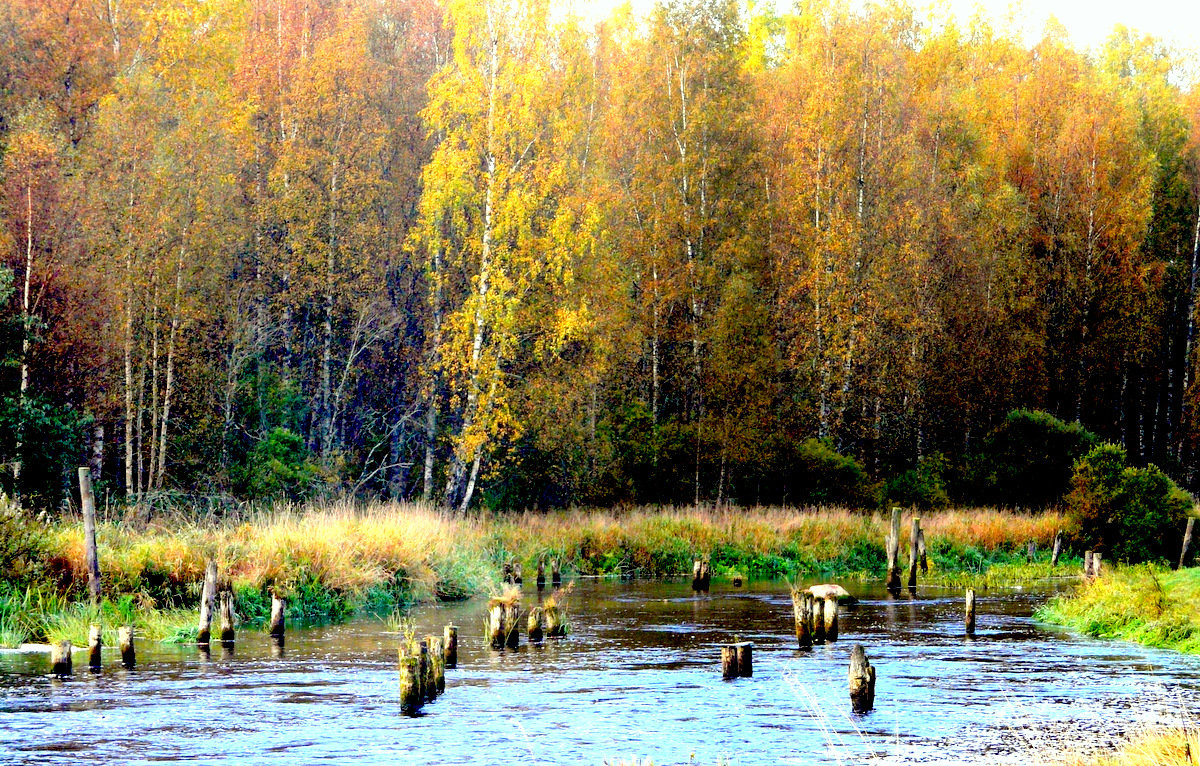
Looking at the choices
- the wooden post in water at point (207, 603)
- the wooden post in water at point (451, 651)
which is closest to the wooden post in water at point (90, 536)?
the wooden post in water at point (207, 603)

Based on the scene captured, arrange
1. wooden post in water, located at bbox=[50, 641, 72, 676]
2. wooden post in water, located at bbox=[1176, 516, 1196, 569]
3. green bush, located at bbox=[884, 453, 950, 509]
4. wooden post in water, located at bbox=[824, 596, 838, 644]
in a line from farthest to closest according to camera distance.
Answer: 1. green bush, located at bbox=[884, 453, 950, 509]
2. wooden post in water, located at bbox=[1176, 516, 1196, 569]
3. wooden post in water, located at bbox=[824, 596, 838, 644]
4. wooden post in water, located at bbox=[50, 641, 72, 676]

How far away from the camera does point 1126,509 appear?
39.9 metres

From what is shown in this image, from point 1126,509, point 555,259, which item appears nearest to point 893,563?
point 1126,509

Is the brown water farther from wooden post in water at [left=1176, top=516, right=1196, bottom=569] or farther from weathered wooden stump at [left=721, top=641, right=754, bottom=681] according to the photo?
wooden post in water at [left=1176, top=516, right=1196, bottom=569]

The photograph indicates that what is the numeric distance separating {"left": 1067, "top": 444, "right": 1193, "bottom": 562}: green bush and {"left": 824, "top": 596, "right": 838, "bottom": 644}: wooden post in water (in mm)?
19031

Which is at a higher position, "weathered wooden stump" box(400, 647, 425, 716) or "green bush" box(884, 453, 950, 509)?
"green bush" box(884, 453, 950, 509)

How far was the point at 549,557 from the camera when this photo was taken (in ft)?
122

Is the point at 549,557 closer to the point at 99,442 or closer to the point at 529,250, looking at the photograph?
the point at 529,250

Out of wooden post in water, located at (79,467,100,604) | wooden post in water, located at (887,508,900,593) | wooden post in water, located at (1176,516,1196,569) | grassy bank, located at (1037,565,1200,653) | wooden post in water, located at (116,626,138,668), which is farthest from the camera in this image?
wooden post in water, located at (1176,516,1196,569)

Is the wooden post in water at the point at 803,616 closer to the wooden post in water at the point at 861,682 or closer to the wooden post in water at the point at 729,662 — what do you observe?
the wooden post in water at the point at 729,662

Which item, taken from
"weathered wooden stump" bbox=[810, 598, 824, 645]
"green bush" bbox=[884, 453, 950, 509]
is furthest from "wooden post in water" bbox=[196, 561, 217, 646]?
"green bush" bbox=[884, 453, 950, 509]

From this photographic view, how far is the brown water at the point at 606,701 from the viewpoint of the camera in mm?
14461

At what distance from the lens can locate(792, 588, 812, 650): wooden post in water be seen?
71.3 feet

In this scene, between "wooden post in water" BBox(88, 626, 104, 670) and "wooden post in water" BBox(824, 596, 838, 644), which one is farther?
"wooden post in water" BBox(824, 596, 838, 644)
